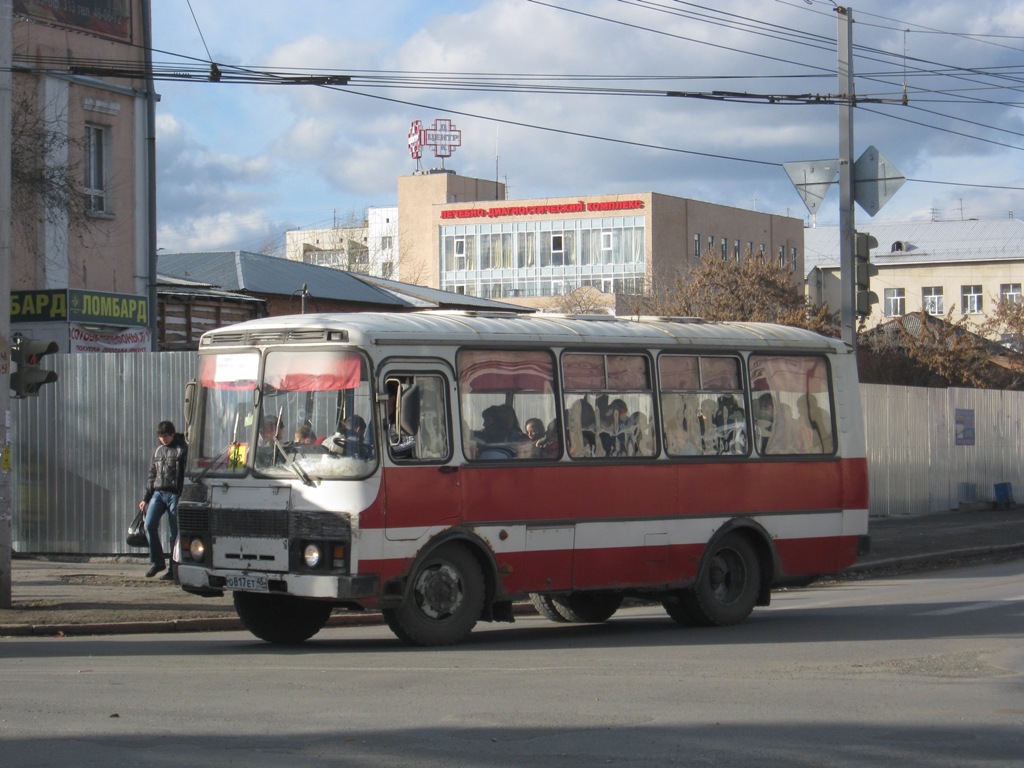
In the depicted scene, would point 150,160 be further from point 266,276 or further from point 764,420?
point 764,420

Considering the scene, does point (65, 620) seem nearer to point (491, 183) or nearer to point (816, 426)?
point (816, 426)

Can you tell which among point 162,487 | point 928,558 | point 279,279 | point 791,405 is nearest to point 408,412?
point 791,405

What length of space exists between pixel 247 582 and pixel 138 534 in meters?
5.90

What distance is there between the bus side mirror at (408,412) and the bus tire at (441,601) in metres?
1.08

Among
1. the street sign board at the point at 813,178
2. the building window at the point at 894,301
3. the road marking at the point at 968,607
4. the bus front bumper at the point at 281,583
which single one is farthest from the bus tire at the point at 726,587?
the building window at the point at 894,301

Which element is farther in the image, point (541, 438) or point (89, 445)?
point (89, 445)

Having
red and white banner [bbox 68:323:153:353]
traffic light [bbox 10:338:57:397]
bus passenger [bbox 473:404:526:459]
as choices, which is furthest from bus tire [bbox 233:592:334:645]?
red and white banner [bbox 68:323:153:353]

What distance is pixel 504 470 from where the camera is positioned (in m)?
12.5

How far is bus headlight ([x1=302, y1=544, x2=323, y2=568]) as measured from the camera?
11.5 m

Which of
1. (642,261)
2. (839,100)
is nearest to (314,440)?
(839,100)

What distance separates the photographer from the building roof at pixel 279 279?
1555 inches

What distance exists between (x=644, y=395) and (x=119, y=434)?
8867 millimetres

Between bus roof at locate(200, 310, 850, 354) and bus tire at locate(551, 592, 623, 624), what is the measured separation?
2.66 metres

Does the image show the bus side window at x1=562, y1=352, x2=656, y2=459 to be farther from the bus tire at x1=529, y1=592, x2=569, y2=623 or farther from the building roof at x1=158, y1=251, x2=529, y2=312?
the building roof at x1=158, y1=251, x2=529, y2=312
